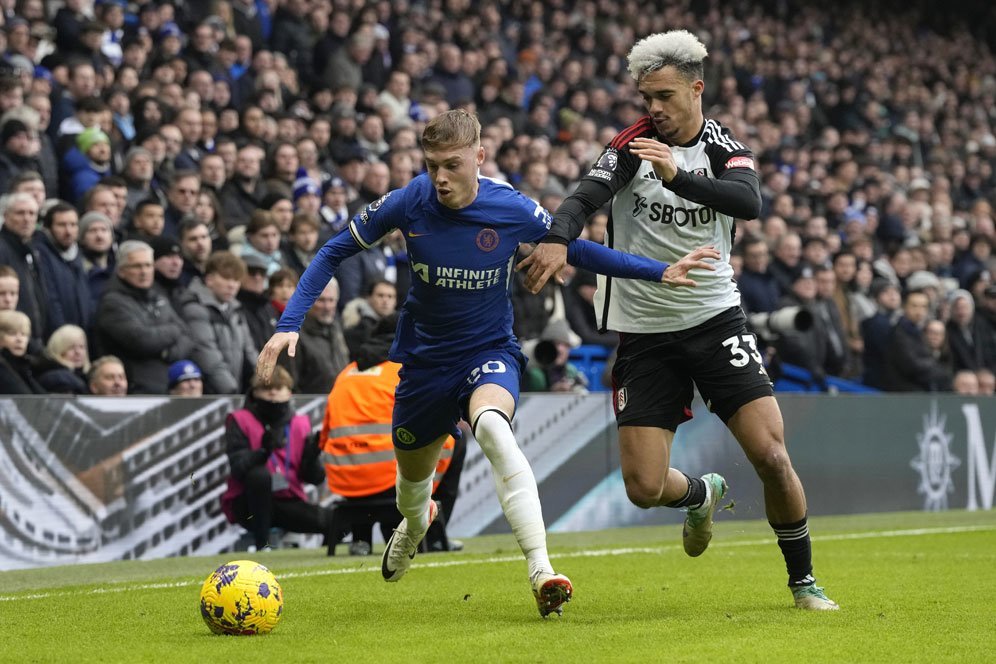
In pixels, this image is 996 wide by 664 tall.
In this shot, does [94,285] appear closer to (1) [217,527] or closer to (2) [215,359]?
(2) [215,359]

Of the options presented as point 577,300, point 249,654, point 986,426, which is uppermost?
point 249,654

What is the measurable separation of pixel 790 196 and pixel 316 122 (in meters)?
7.84

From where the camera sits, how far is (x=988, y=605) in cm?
732

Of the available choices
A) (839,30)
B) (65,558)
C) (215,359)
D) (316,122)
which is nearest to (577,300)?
(316,122)

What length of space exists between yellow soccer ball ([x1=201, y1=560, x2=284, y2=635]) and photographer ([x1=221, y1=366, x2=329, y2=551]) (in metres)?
4.72

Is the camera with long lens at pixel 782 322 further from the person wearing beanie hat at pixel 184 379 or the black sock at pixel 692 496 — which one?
the black sock at pixel 692 496

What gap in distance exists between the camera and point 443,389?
7.19 meters

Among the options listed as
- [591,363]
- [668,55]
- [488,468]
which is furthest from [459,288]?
[591,363]

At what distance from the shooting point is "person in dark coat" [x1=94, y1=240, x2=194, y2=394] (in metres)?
11.3

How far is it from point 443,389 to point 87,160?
694cm

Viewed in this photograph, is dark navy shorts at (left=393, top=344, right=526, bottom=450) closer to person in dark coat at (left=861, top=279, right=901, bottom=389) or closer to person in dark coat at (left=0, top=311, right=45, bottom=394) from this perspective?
person in dark coat at (left=0, top=311, right=45, bottom=394)

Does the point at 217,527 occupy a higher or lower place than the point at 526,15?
lower

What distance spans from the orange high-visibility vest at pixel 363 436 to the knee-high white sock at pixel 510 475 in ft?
12.2

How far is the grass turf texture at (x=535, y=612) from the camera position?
5660 mm
